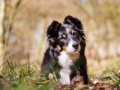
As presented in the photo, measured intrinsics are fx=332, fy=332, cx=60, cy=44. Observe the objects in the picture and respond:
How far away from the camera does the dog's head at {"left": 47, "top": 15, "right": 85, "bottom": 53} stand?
6172 mm

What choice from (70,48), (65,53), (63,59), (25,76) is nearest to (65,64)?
(63,59)

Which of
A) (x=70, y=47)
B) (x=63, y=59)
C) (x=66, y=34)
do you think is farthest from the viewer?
(x=63, y=59)

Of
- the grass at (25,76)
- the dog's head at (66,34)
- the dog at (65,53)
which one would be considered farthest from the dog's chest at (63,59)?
the grass at (25,76)

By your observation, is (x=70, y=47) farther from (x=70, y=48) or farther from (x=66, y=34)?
(x=66, y=34)

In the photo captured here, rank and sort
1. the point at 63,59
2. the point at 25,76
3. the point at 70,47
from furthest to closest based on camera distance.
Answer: the point at 63,59 → the point at 70,47 → the point at 25,76

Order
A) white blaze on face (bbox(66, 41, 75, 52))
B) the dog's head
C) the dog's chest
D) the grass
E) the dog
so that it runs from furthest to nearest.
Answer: the dog's chest < the dog < the dog's head < white blaze on face (bbox(66, 41, 75, 52)) < the grass

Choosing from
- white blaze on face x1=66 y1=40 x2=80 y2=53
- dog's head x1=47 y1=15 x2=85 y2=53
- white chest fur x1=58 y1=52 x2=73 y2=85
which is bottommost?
white chest fur x1=58 y1=52 x2=73 y2=85

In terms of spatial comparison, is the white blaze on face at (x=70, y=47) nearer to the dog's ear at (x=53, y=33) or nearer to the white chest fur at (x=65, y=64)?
the white chest fur at (x=65, y=64)

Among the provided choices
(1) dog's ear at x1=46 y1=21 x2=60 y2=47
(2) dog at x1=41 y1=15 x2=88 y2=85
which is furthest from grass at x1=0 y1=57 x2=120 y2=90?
(1) dog's ear at x1=46 y1=21 x2=60 y2=47

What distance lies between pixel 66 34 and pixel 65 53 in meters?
0.37

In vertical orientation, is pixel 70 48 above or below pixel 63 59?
above

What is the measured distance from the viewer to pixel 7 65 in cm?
562

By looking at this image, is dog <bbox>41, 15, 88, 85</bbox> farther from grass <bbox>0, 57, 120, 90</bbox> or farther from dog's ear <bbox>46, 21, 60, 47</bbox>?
grass <bbox>0, 57, 120, 90</bbox>

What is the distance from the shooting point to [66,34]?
6.30 meters
